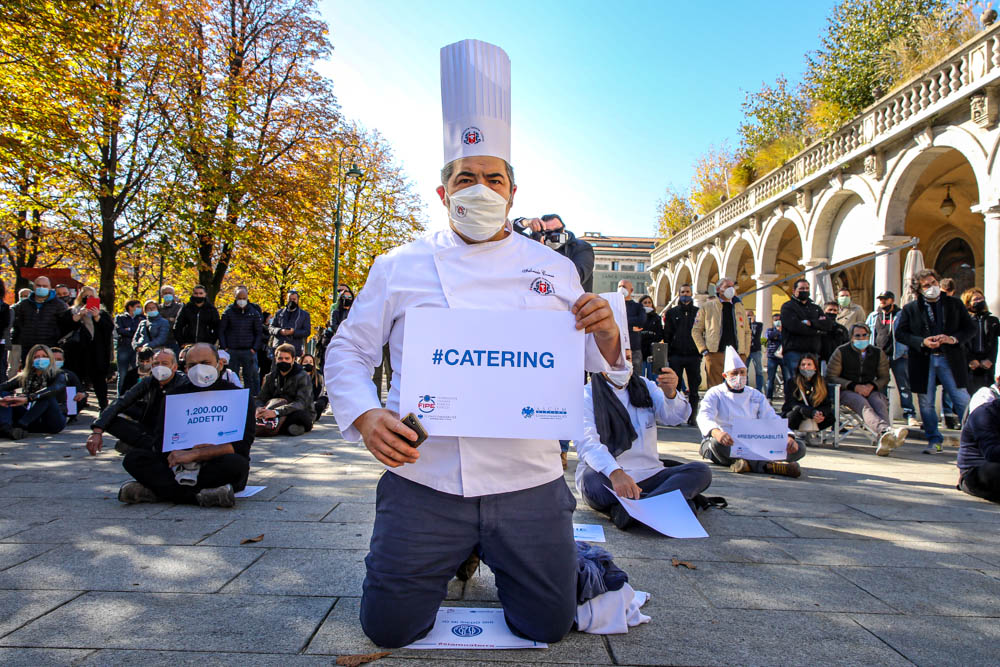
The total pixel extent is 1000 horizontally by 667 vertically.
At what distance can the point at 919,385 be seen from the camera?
878 cm

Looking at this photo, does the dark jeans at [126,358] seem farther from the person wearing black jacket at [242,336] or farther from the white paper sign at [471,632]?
the white paper sign at [471,632]

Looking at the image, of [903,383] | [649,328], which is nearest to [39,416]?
[649,328]

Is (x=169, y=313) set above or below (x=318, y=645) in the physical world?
above

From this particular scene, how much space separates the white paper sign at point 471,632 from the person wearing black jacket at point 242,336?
8.93m

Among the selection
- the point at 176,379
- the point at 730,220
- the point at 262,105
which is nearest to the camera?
the point at 176,379

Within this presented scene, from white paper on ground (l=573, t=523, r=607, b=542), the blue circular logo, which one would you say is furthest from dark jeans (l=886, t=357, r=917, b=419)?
the blue circular logo

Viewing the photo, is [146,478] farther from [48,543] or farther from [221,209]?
[221,209]

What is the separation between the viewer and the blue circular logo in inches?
99.1

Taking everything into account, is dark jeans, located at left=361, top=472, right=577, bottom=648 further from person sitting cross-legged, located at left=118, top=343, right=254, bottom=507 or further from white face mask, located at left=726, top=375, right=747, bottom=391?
white face mask, located at left=726, top=375, right=747, bottom=391

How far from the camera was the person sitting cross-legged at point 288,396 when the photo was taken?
8.84 meters

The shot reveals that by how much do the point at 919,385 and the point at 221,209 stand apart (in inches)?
705

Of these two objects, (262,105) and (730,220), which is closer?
(262,105)

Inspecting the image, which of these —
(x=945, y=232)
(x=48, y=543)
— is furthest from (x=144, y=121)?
(x=945, y=232)

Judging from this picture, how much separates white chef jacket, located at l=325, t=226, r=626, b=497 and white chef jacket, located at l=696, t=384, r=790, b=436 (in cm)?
421
